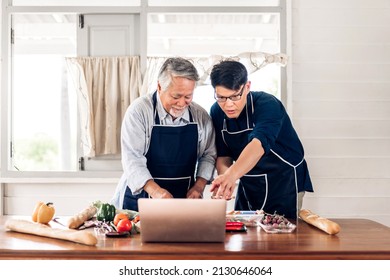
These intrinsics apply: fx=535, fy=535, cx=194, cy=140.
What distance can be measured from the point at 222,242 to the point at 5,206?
11.9 feet

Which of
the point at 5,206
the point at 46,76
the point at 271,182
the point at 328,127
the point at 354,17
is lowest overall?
the point at 5,206

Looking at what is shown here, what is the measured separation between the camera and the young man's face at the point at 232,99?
2.94m

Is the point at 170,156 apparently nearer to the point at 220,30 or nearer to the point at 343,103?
the point at 343,103

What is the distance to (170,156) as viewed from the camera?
317cm

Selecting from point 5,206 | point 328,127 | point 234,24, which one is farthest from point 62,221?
point 234,24

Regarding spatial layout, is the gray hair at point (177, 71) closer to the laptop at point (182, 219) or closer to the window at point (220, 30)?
the laptop at point (182, 219)

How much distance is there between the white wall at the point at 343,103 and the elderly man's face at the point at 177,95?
2.30m

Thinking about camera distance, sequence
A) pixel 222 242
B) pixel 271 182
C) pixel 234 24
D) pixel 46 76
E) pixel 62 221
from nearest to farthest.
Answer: pixel 222 242, pixel 62 221, pixel 271 182, pixel 234 24, pixel 46 76

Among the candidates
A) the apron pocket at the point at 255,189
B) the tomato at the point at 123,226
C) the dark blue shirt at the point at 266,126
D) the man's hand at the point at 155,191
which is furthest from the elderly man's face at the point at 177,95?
the tomato at the point at 123,226

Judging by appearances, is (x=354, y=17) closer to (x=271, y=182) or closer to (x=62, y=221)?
(x=271, y=182)

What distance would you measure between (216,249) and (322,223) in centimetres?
70

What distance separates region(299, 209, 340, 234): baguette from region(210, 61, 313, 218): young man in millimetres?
425

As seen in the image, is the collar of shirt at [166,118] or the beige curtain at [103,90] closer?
the collar of shirt at [166,118]
